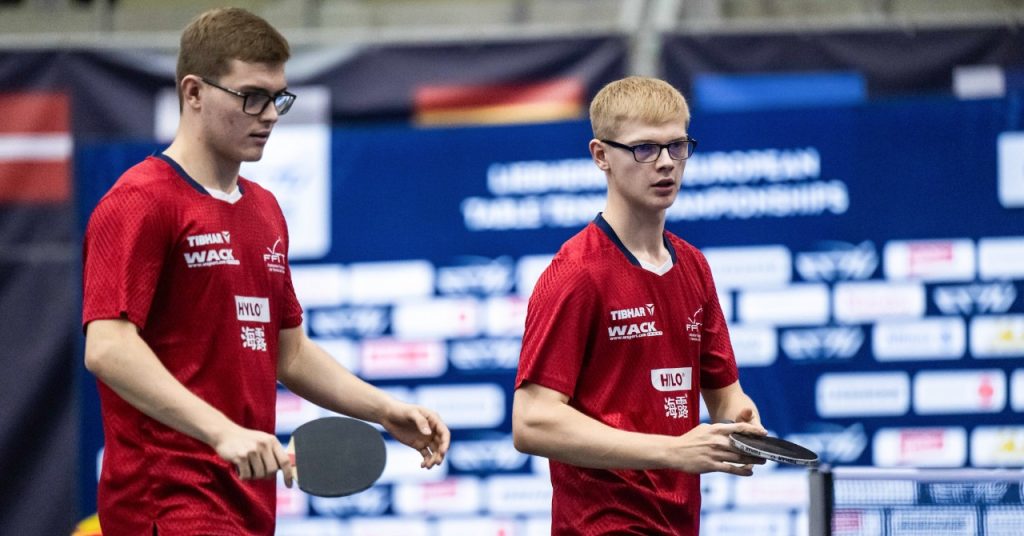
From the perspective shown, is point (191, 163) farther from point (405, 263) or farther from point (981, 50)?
point (981, 50)

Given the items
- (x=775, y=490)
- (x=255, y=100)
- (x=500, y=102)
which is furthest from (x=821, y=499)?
(x=500, y=102)

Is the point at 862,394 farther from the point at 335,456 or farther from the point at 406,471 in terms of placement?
the point at 335,456

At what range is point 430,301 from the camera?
6.72 meters

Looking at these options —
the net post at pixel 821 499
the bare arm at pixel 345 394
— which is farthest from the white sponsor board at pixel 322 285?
the net post at pixel 821 499

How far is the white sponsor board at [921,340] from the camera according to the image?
630 centimetres

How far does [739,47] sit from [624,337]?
13.5ft

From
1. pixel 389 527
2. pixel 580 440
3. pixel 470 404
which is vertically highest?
pixel 470 404

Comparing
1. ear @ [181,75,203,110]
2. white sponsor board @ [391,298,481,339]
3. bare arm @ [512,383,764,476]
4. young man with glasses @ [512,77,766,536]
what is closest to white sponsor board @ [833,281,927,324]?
white sponsor board @ [391,298,481,339]

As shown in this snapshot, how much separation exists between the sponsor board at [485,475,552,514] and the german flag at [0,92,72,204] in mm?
3155

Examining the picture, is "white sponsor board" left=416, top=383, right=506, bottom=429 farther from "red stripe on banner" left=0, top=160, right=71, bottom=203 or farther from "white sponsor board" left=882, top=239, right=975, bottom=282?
"red stripe on banner" left=0, top=160, right=71, bottom=203

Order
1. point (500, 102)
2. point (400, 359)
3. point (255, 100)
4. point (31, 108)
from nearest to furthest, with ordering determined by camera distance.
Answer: point (255, 100) < point (400, 359) < point (500, 102) < point (31, 108)

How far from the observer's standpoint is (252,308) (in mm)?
3262

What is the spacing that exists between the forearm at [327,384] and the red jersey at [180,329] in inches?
11.3

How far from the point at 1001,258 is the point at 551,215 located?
222 centimetres
